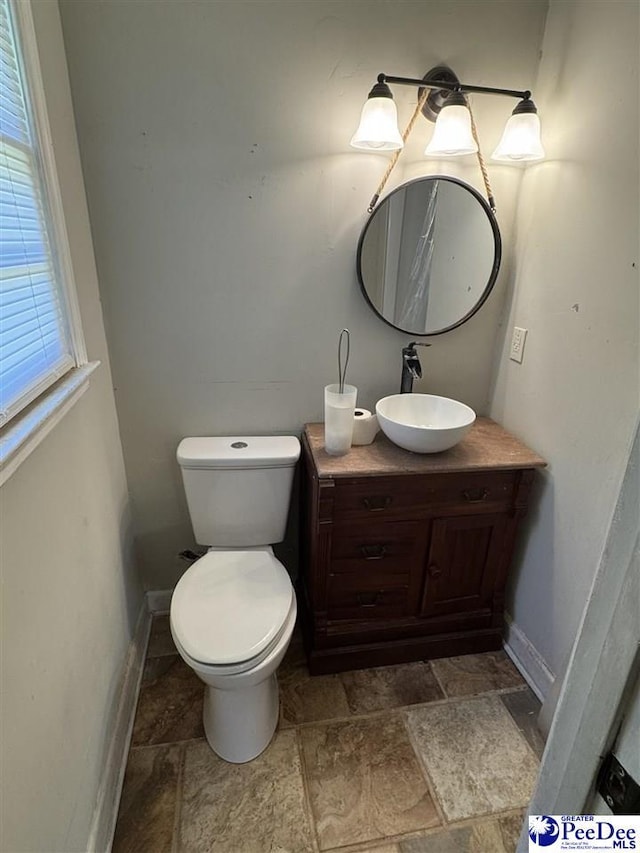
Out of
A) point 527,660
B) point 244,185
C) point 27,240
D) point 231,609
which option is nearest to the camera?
point 27,240

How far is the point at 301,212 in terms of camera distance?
1583 mm

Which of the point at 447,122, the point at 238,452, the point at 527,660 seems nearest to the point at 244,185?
the point at 447,122

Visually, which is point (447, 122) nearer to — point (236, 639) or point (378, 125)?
point (378, 125)

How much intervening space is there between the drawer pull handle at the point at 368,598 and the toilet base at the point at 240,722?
425 mm

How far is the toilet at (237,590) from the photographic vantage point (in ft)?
4.25

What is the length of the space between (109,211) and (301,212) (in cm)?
62

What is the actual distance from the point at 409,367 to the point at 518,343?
415 millimetres

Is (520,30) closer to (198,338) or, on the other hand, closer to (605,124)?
(605,124)

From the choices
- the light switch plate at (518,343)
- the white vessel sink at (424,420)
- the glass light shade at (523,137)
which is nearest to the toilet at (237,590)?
the white vessel sink at (424,420)

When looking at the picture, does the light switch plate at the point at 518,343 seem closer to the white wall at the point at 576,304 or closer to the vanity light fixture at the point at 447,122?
the white wall at the point at 576,304

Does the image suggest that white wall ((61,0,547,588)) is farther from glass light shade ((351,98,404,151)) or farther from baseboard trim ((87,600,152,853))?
baseboard trim ((87,600,152,853))

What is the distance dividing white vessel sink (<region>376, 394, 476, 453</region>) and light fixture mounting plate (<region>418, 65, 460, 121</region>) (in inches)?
37.9

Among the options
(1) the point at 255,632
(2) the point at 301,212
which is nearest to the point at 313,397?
(2) the point at 301,212

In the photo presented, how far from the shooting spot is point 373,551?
1619 mm
